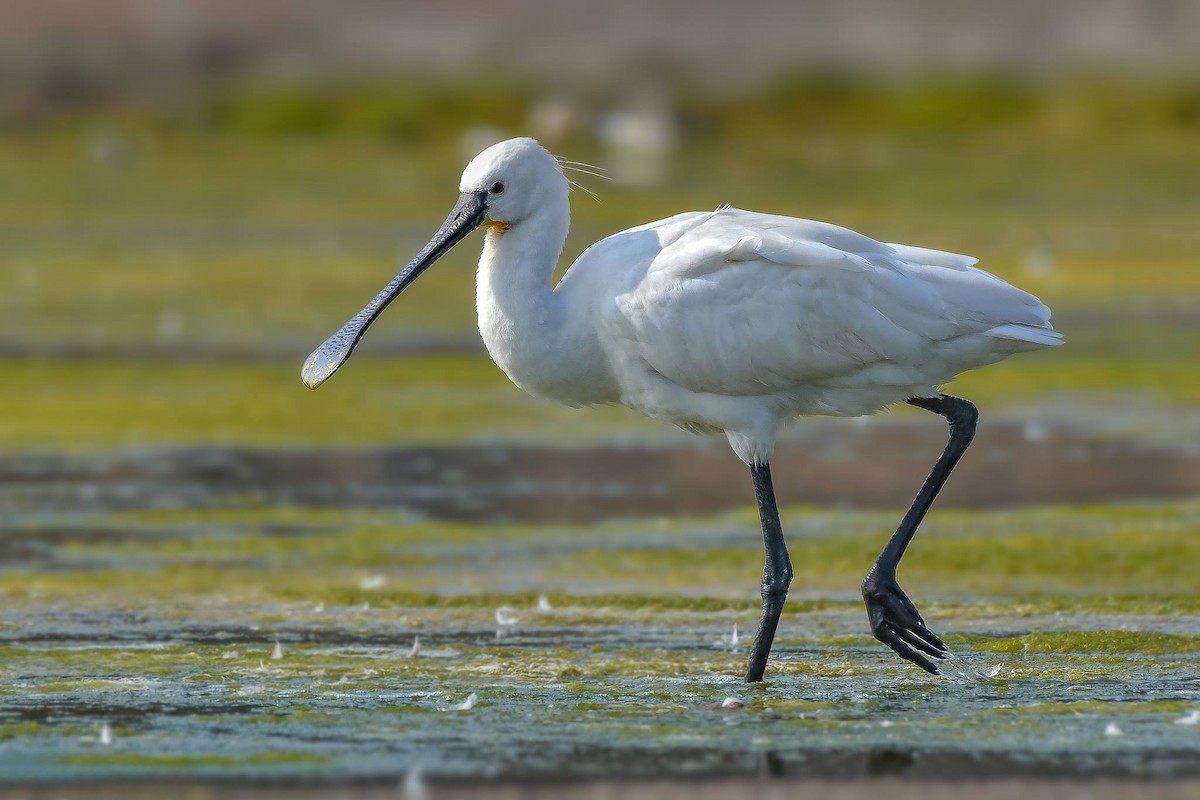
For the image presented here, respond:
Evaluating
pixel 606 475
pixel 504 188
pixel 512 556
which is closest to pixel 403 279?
pixel 504 188

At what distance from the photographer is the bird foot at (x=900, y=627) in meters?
7.74

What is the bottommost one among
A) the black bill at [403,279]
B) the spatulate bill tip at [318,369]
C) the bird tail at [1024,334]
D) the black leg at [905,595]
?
the black leg at [905,595]

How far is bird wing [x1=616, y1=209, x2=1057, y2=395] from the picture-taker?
7766mm

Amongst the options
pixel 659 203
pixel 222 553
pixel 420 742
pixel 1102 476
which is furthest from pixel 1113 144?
pixel 420 742

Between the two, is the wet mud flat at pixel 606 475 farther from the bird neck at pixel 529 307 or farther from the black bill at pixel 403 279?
the bird neck at pixel 529 307

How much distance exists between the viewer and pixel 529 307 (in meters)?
8.02

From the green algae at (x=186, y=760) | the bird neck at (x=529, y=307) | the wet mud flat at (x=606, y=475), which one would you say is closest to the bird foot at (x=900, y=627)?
the bird neck at (x=529, y=307)

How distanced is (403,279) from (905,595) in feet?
7.81

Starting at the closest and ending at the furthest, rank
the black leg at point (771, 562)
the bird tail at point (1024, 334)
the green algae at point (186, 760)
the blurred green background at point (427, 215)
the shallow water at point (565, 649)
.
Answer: the green algae at point (186, 760) → the shallow water at point (565, 649) → the black leg at point (771, 562) → the bird tail at point (1024, 334) → the blurred green background at point (427, 215)

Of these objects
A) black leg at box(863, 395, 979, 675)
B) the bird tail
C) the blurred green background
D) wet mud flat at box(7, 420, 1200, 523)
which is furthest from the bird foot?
the blurred green background

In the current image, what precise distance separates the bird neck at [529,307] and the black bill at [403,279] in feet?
0.40

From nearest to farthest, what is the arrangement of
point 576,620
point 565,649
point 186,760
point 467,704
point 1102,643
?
point 186,760
point 467,704
point 1102,643
point 565,649
point 576,620

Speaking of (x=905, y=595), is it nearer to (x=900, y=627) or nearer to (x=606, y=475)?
(x=900, y=627)

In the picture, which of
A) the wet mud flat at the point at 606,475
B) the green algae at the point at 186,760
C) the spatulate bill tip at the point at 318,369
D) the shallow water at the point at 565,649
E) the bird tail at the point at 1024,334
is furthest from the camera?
the wet mud flat at the point at 606,475
